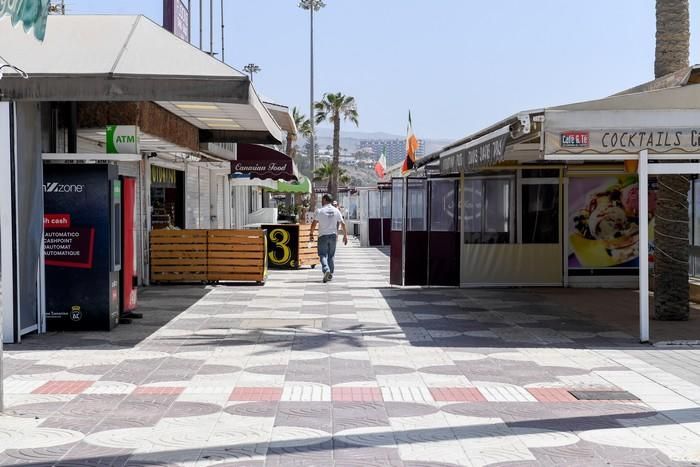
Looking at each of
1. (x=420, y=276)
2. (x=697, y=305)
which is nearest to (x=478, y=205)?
(x=420, y=276)

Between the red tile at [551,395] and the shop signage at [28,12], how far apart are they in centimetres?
468

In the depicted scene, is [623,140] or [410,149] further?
[410,149]

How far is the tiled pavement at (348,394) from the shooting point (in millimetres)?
5953

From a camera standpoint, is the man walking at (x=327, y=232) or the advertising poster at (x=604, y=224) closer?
the advertising poster at (x=604, y=224)

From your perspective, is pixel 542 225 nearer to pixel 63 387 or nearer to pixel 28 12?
pixel 63 387

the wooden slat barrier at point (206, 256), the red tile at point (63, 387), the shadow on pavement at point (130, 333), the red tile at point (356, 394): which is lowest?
the red tile at point (356, 394)

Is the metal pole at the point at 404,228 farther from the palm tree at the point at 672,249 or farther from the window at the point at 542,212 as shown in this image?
the palm tree at the point at 672,249

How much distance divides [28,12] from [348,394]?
3.74 m

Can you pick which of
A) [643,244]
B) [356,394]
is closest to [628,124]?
[643,244]

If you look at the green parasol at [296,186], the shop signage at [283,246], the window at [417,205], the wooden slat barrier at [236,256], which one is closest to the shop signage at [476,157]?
the window at [417,205]

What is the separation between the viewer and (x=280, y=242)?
890 inches

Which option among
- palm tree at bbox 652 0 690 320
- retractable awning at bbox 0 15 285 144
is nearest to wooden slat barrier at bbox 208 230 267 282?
retractable awning at bbox 0 15 285 144

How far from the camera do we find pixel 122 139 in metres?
11.8

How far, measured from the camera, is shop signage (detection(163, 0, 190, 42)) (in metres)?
18.5
